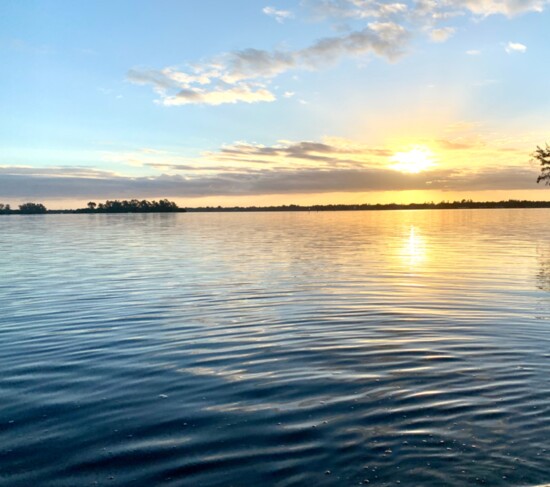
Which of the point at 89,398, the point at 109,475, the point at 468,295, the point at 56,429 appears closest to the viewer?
the point at 109,475

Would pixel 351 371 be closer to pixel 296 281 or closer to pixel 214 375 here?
pixel 214 375

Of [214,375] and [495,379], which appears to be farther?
[214,375]

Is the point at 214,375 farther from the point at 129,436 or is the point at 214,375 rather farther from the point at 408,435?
the point at 408,435

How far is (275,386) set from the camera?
34.9 ft

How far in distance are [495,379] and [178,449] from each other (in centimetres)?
689

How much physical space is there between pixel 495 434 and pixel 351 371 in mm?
3983

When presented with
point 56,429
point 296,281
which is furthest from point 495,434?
point 296,281

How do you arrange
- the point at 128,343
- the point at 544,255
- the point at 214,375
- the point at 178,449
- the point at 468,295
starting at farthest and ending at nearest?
the point at 544,255, the point at 468,295, the point at 128,343, the point at 214,375, the point at 178,449

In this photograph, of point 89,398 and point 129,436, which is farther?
point 89,398

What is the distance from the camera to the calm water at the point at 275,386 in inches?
286

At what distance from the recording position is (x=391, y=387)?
1034 centimetres

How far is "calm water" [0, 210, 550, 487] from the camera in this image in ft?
23.9

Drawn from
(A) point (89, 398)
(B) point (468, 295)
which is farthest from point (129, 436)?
(B) point (468, 295)

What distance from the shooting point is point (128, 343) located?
1461 centimetres
